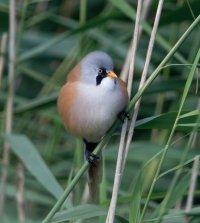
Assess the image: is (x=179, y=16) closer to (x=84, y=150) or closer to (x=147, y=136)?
(x=84, y=150)

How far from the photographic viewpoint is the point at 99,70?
2312 mm

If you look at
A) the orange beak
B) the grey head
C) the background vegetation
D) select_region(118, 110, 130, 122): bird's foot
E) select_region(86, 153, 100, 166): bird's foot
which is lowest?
select_region(118, 110, 130, 122): bird's foot

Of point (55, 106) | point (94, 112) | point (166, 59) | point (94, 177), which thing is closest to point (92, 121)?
Result: point (94, 112)

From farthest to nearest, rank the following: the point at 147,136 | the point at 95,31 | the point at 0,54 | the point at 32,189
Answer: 1. the point at 147,136
2. the point at 32,189
3. the point at 95,31
4. the point at 0,54

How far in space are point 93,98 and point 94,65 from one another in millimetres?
116

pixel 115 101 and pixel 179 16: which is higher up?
pixel 179 16

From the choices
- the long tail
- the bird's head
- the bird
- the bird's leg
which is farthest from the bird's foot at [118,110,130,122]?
the long tail

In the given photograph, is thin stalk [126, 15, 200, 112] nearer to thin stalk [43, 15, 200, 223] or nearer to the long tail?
thin stalk [43, 15, 200, 223]

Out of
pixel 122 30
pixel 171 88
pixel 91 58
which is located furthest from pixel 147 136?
pixel 91 58

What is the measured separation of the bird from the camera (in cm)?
224

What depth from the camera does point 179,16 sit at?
2629mm

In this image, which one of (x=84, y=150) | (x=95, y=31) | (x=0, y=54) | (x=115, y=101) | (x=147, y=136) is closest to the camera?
(x=115, y=101)

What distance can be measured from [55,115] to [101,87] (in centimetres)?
97

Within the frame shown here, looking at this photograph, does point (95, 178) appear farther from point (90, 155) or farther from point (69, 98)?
point (69, 98)
